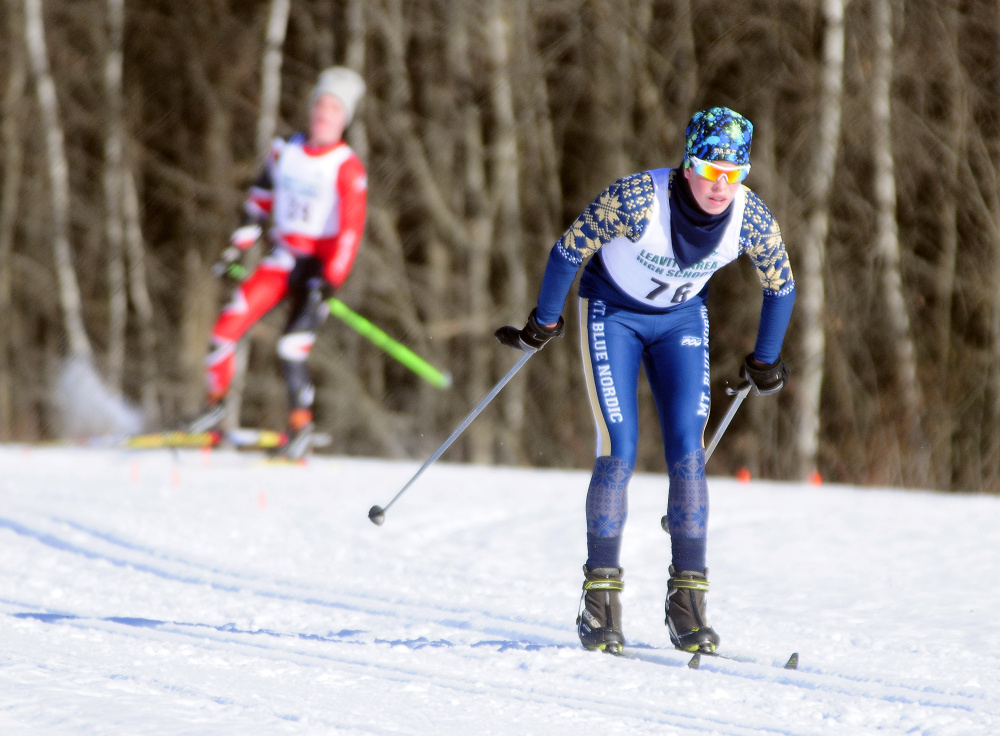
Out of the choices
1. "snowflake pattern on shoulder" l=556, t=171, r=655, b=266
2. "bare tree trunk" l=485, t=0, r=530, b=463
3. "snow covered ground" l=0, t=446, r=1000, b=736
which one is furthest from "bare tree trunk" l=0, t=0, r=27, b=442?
"snowflake pattern on shoulder" l=556, t=171, r=655, b=266

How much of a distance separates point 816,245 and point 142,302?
1015 centimetres

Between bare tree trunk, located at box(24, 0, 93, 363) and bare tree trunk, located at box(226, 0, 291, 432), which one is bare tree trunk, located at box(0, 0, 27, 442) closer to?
bare tree trunk, located at box(24, 0, 93, 363)

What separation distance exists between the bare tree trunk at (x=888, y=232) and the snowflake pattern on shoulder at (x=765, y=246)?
348 inches

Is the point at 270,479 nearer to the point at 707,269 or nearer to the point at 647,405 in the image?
the point at 707,269

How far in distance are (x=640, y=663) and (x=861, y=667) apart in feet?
2.11

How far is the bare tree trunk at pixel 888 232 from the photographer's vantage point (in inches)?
469

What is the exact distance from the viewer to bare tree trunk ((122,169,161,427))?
16953mm

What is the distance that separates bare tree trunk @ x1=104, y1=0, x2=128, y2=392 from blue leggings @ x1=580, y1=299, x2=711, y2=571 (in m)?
14.4

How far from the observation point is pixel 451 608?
13.4 ft

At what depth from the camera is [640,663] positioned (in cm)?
322

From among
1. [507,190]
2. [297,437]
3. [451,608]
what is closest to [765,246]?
[451,608]

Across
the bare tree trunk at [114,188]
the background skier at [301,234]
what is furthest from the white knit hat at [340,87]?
the bare tree trunk at [114,188]

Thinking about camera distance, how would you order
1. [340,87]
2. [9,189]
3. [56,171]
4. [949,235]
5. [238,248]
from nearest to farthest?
[340,87]
[238,248]
[949,235]
[56,171]
[9,189]

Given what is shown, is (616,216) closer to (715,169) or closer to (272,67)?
(715,169)
